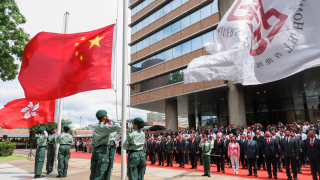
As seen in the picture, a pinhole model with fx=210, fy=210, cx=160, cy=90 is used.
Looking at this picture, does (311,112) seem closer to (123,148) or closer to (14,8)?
(123,148)

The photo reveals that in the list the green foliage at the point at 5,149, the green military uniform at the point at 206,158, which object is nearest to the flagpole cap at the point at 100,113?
the green military uniform at the point at 206,158

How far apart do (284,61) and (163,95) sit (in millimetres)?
24344

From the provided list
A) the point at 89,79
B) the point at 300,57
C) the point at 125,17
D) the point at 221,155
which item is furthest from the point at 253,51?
the point at 221,155

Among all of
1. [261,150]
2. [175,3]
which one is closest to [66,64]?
[261,150]

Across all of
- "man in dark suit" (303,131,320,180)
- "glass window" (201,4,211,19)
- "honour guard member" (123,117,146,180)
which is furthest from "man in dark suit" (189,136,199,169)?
"glass window" (201,4,211,19)

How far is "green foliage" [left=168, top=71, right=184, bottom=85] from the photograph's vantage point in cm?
2608

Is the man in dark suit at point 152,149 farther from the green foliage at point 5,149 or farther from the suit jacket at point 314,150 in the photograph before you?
the green foliage at point 5,149

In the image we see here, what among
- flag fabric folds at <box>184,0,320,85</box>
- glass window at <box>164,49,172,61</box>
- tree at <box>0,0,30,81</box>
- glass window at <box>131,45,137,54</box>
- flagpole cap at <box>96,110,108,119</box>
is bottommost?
flagpole cap at <box>96,110,108,119</box>

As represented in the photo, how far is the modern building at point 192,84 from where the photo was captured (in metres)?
22.4

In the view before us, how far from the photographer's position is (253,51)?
13.7 ft

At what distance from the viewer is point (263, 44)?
4.01 m

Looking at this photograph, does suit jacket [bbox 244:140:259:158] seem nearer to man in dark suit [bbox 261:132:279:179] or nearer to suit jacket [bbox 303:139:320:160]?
man in dark suit [bbox 261:132:279:179]

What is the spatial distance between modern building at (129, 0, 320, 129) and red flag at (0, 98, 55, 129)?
1610 cm

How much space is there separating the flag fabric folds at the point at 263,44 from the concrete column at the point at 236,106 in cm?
1703
